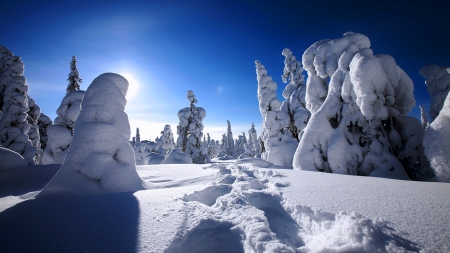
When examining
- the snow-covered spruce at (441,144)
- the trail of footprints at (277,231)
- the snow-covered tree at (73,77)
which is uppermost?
the snow-covered tree at (73,77)

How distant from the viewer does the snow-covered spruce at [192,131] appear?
21927mm

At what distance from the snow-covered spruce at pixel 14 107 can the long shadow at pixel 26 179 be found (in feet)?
22.2

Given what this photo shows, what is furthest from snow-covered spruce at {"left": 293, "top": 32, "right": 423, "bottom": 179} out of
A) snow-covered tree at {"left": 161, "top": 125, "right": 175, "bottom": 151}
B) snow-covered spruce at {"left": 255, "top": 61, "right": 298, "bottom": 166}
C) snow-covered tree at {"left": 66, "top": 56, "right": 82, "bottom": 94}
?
snow-covered tree at {"left": 161, "top": 125, "right": 175, "bottom": 151}

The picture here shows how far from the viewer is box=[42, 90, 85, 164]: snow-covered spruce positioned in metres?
10.1

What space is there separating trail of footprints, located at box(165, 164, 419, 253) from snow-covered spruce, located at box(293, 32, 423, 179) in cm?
531

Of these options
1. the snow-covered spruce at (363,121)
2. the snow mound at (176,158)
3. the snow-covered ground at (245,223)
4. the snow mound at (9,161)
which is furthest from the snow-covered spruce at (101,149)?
the snow mound at (176,158)

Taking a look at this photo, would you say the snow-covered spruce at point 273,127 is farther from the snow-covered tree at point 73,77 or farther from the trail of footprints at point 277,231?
the snow-covered tree at point 73,77

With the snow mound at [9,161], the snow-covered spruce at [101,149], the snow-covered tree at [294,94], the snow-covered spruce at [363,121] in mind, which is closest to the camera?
the snow-covered spruce at [101,149]

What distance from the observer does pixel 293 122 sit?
1897cm

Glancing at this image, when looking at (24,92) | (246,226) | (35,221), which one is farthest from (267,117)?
(24,92)

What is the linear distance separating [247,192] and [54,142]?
1276 centimetres

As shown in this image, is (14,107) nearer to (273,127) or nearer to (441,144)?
(273,127)

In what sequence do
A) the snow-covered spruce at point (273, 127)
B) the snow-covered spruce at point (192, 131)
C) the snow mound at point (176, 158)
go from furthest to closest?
the snow-covered spruce at point (192, 131), the snow mound at point (176, 158), the snow-covered spruce at point (273, 127)

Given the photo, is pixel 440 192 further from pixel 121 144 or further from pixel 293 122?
pixel 293 122
